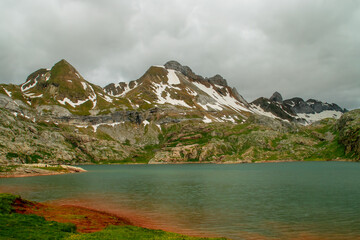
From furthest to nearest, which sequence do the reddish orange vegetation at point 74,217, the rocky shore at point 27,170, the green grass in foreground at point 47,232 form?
the rocky shore at point 27,170, the reddish orange vegetation at point 74,217, the green grass in foreground at point 47,232

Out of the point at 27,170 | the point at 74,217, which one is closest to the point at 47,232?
the point at 74,217

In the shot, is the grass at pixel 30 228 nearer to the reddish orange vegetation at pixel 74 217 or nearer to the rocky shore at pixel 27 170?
the reddish orange vegetation at pixel 74 217

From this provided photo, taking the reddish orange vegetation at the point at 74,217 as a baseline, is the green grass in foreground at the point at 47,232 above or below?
above

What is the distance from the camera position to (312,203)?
4831cm

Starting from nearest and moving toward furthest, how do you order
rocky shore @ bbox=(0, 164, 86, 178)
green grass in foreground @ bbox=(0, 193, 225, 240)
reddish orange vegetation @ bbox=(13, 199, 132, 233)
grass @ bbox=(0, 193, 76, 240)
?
grass @ bbox=(0, 193, 76, 240) < green grass in foreground @ bbox=(0, 193, 225, 240) < reddish orange vegetation @ bbox=(13, 199, 132, 233) < rocky shore @ bbox=(0, 164, 86, 178)

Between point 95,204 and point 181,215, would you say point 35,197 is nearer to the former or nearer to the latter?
point 95,204

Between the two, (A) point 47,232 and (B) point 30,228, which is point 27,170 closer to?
(B) point 30,228

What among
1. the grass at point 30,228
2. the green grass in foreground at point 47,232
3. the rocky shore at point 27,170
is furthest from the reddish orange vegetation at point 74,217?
the rocky shore at point 27,170

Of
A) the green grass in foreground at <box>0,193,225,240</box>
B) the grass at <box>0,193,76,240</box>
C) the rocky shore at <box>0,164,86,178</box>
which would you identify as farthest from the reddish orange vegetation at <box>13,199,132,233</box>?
the rocky shore at <box>0,164,86,178</box>

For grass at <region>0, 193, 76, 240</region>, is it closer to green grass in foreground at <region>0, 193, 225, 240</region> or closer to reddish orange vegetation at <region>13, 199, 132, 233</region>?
green grass in foreground at <region>0, 193, 225, 240</region>

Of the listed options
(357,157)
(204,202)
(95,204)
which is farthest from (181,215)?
(357,157)

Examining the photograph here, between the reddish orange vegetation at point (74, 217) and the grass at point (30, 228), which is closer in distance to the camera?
the grass at point (30, 228)

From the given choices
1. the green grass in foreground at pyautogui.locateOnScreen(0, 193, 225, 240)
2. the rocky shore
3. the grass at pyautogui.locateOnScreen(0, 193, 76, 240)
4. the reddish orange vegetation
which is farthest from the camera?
the rocky shore

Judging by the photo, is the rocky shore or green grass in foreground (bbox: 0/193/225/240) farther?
the rocky shore
